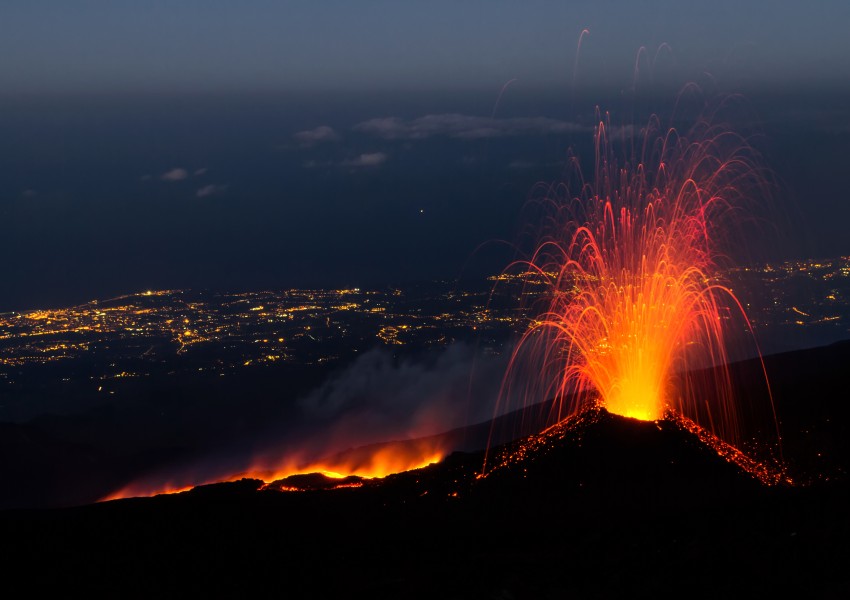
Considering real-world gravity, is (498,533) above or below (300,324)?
below

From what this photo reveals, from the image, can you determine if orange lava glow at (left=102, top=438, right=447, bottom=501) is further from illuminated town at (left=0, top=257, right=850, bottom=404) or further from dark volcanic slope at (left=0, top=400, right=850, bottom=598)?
illuminated town at (left=0, top=257, right=850, bottom=404)

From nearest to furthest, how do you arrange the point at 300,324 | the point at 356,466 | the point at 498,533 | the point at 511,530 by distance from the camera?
the point at 498,533 < the point at 511,530 < the point at 356,466 < the point at 300,324

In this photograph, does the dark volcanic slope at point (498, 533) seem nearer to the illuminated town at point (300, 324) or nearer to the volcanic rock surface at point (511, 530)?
the volcanic rock surface at point (511, 530)

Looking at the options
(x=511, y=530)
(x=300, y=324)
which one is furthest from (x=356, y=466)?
(x=300, y=324)

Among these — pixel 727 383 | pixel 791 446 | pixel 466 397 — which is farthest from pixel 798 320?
pixel 791 446

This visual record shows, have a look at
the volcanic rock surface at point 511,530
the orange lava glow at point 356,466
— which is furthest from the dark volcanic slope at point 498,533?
the orange lava glow at point 356,466

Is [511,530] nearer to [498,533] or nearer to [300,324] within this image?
[498,533]
